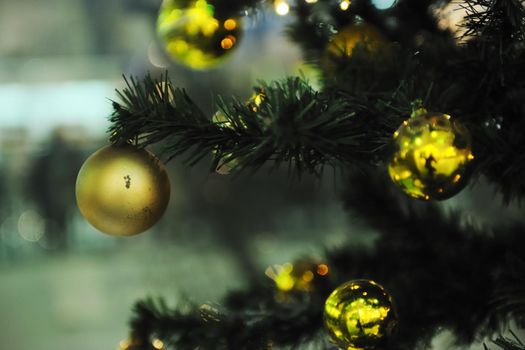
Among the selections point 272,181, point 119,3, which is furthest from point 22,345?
point 119,3

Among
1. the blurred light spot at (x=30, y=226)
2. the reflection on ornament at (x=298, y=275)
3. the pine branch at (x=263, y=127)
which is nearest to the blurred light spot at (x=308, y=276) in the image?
the reflection on ornament at (x=298, y=275)

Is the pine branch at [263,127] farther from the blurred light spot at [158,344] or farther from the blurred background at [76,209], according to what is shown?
the blurred background at [76,209]

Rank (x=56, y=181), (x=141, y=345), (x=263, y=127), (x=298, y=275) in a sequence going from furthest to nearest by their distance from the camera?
1. (x=56, y=181)
2. (x=298, y=275)
3. (x=141, y=345)
4. (x=263, y=127)

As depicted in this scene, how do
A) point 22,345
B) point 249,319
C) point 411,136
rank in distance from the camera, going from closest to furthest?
1. point 411,136
2. point 249,319
3. point 22,345

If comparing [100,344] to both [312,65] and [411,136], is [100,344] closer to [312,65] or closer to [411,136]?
[312,65]

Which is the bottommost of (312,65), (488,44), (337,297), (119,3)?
(337,297)

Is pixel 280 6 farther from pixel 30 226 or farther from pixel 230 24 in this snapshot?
pixel 30 226

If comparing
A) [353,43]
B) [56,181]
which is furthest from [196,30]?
[56,181]
